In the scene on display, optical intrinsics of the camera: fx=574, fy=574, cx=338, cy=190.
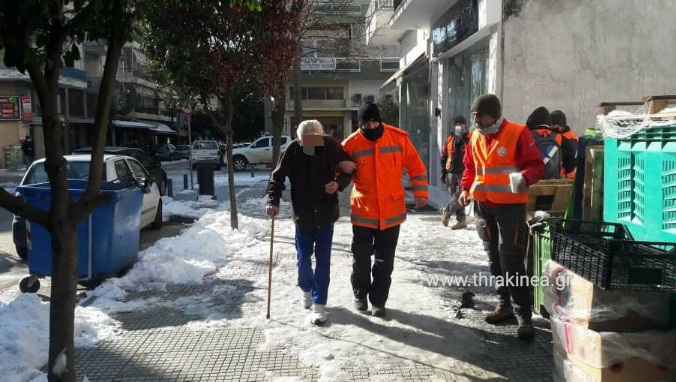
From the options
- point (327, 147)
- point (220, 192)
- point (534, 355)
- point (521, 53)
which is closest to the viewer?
point (534, 355)

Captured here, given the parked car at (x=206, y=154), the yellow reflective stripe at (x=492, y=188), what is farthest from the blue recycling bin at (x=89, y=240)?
the parked car at (x=206, y=154)

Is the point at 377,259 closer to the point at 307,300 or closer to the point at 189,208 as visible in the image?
the point at 307,300

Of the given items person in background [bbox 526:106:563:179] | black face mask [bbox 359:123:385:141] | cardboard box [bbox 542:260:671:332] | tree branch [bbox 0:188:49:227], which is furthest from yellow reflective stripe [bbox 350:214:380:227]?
tree branch [bbox 0:188:49:227]

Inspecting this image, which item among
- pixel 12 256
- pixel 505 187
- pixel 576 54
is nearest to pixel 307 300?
pixel 505 187

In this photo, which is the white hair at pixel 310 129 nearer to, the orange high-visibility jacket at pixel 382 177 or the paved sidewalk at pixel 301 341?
the orange high-visibility jacket at pixel 382 177

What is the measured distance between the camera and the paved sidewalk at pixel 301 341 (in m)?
3.97

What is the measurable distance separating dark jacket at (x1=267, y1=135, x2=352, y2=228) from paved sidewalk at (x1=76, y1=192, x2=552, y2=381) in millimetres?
913

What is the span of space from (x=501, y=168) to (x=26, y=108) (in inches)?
1304

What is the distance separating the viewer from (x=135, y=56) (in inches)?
1928

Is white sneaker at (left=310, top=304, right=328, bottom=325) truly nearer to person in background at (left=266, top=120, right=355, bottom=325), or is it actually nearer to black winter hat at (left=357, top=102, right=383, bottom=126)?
person in background at (left=266, top=120, right=355, bottom=325)

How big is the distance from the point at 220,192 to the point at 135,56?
118 feet

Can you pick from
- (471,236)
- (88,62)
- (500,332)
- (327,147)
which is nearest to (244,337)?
(327,147)

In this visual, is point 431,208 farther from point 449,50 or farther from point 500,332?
point 500,332

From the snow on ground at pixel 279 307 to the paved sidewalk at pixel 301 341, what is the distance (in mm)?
17
